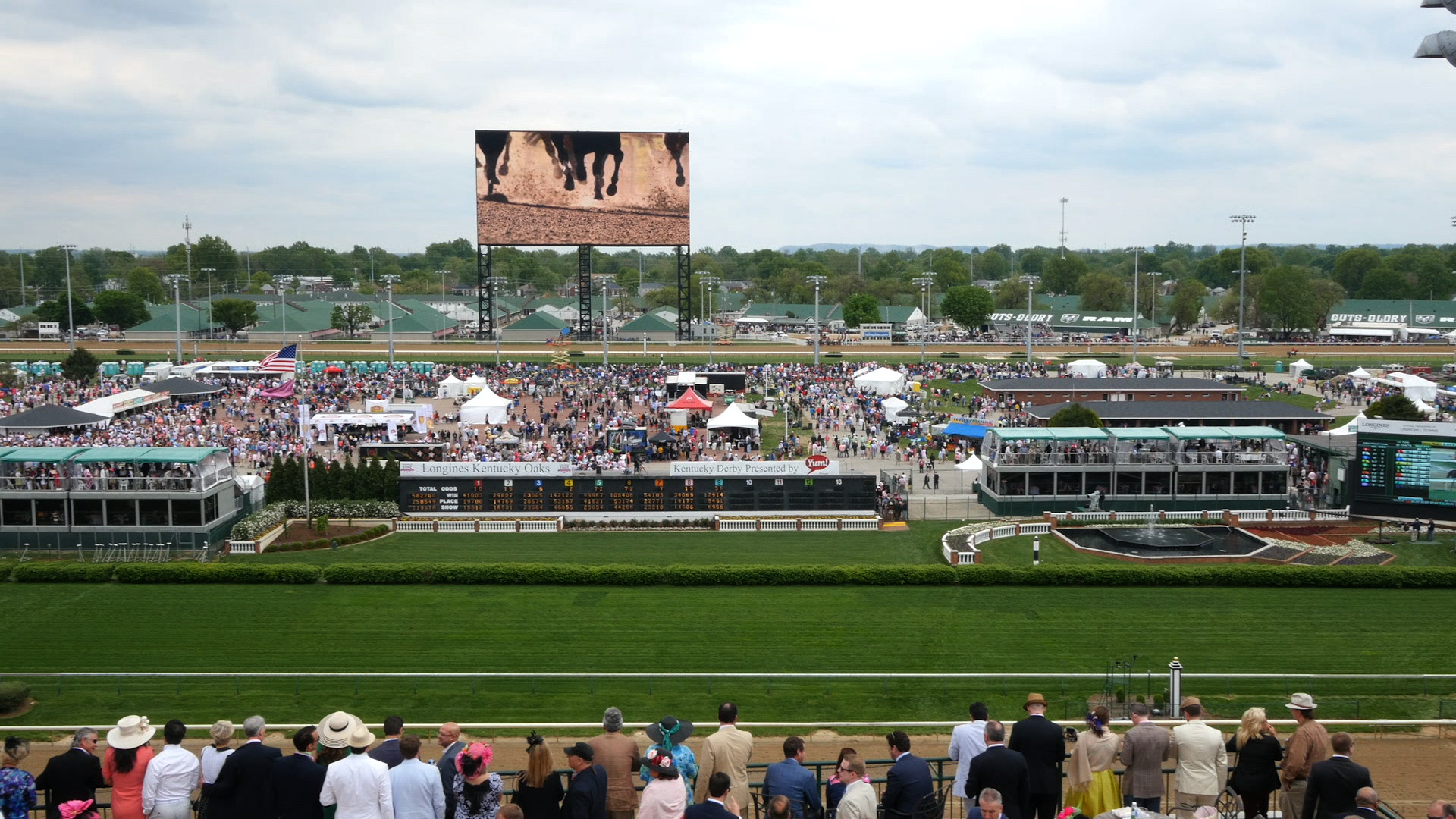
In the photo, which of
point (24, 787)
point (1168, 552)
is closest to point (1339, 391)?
point (1168, 552)

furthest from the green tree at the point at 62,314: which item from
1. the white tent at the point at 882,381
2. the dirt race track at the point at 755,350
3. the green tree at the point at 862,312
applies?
the white tent at the point at 882,381

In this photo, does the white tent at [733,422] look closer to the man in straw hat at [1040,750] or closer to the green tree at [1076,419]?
the green tree at [1076,419]

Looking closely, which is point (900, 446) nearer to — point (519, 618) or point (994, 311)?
point (519, 618)

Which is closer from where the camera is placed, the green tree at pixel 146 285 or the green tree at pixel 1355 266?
the green tree at pixel 1355 266

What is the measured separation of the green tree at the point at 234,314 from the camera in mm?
104875

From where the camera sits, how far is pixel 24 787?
852 centimetres

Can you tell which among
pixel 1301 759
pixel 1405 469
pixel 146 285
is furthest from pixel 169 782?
pixel 146 285

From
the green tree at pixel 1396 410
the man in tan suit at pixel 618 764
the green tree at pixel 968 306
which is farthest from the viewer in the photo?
the green tree at pixel 968 306

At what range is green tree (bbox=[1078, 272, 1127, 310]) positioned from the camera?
5025 inches

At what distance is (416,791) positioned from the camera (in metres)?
8.62

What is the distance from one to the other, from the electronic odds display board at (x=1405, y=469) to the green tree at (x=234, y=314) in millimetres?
92935

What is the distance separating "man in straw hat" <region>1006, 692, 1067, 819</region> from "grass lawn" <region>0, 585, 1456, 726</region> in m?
9.86

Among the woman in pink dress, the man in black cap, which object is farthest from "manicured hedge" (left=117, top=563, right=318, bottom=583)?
the man in black cap

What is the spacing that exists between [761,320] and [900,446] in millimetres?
83525
